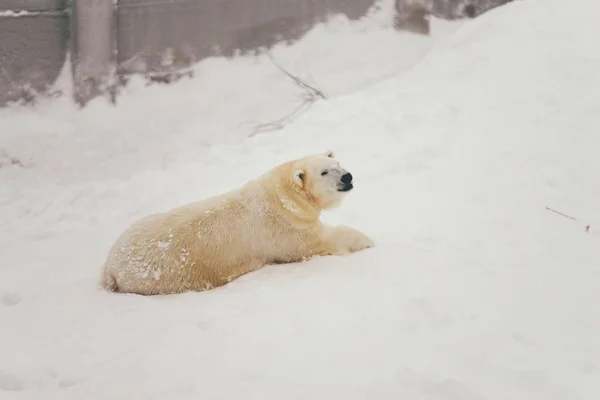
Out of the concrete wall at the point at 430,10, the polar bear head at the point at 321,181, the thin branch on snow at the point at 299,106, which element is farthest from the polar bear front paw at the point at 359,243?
the concrete wall at the point at 430,10

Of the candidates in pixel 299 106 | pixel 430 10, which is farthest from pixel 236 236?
pixel 430 10

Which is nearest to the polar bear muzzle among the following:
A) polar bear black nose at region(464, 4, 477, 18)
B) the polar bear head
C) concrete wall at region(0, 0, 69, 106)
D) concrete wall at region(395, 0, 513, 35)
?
the polar bear head

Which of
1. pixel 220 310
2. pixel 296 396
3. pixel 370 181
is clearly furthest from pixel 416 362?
pixel 370 181

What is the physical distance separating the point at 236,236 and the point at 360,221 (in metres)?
1.15

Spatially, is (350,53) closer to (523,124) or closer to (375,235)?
(523,124)

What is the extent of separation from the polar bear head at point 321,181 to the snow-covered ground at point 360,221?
379 mm

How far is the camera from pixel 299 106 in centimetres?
681

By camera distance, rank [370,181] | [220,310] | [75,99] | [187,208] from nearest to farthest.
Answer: [220,310] → [187,208] → [370,181] → [75,99]

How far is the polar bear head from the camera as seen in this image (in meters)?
3.59

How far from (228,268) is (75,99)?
12.8ft

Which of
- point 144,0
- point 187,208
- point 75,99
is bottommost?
point 75,99

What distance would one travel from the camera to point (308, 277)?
320 cm

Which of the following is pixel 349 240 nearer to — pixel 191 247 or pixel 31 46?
pixel 191 247

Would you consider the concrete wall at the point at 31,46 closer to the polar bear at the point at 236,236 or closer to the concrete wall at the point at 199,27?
the concrete wall at the point at 199,27
